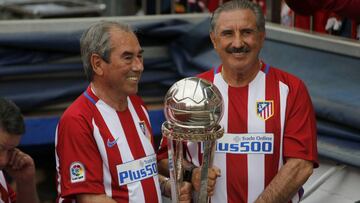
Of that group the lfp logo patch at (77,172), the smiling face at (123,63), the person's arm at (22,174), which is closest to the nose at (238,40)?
the smiling face at (123,63)

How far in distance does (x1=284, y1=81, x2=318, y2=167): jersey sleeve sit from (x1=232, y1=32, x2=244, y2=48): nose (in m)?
0.30

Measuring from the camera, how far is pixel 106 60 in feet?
10.4

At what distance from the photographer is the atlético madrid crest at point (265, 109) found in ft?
11.4

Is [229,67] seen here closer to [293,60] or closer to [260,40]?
[260,40]

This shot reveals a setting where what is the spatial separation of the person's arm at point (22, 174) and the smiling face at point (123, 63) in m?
0.48

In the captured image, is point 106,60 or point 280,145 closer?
point 106,60

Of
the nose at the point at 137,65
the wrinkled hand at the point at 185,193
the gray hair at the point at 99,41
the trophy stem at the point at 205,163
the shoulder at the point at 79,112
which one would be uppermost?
the gray hair at the point at 99,41

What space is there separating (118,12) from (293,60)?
2018mm

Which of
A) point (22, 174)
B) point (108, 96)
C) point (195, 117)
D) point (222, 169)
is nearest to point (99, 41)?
point (108, 96)

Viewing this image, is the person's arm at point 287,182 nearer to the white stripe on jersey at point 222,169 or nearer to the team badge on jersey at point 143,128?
the white stripe on jersey at point 222,169

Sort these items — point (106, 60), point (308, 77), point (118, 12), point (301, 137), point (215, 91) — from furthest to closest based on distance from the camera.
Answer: point (118, 12)
point (308, 77)
point (301, 137)
point (106, 60)
point (215, 91)

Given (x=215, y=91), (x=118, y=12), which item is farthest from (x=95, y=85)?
(x=118, y=12)

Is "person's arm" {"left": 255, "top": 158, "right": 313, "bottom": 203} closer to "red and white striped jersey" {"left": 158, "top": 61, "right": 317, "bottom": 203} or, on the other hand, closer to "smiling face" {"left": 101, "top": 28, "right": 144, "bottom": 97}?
"red and white striped jersey" {"left": 158, "top": 61, "right": 317, "bottom": 203}

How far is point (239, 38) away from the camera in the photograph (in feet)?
11.2
